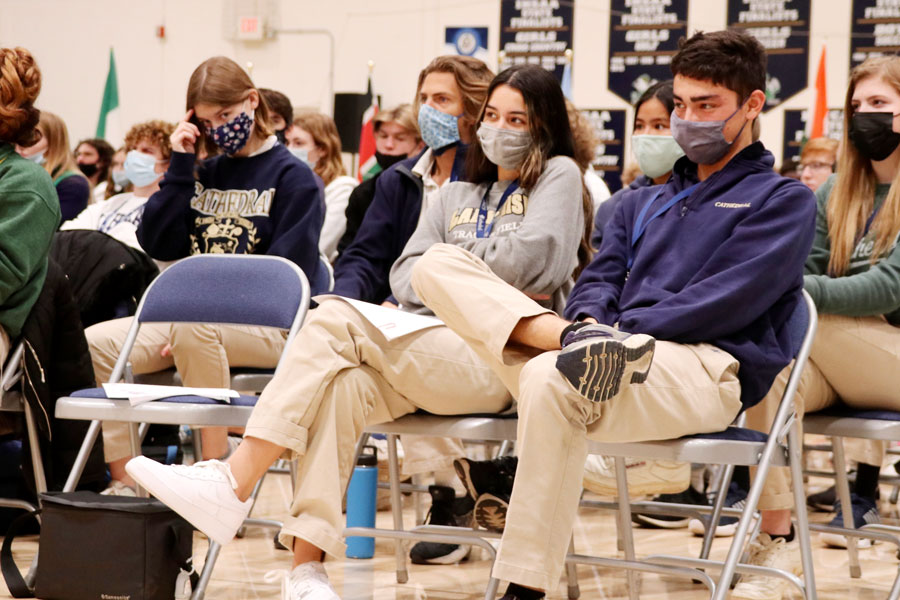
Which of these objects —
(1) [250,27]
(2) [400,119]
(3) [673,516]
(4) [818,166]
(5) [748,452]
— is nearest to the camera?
(5) [748,452]

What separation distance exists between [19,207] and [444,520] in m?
1.53

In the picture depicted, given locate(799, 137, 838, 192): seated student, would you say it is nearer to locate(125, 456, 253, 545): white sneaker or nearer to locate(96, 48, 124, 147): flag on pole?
locate(125, 456, 253, 545): white sneaker

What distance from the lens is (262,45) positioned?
9.57 m

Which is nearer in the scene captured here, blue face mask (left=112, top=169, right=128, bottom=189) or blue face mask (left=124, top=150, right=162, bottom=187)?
blue face mask (left=124, top=150, right=162, bottom=187)

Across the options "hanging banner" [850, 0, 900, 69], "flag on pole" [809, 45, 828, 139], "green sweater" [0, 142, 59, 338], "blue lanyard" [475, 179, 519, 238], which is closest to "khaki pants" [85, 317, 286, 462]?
"green sweater" [0, 142, 59, 338]

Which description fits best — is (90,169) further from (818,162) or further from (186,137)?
(818,162)

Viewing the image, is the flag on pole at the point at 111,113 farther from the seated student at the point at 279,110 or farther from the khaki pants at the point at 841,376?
the khaki pants at the point at 841,376

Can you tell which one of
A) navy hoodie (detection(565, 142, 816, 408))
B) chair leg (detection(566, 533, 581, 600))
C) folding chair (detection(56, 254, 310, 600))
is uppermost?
navy hoodie (detection(565, 142, 816, 408))

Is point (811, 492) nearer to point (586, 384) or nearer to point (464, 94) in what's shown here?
point (464, 94)

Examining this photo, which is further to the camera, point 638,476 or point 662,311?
point 638,476

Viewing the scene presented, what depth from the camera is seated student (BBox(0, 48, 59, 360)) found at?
3.04 m

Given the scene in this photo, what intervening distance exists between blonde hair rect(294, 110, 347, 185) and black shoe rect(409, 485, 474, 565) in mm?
2608

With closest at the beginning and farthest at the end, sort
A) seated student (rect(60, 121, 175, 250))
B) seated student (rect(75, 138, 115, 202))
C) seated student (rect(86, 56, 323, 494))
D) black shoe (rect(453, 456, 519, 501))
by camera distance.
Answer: black shoe (rect(453, 456, 519, 501)) < seated student (rect(86, 56, 323, 494)) < seated student (rect(60, 121, 175, 250)) < seated student (rect(75, 138, 115, 202))

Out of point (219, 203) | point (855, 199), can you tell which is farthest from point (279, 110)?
point (855, 199)
